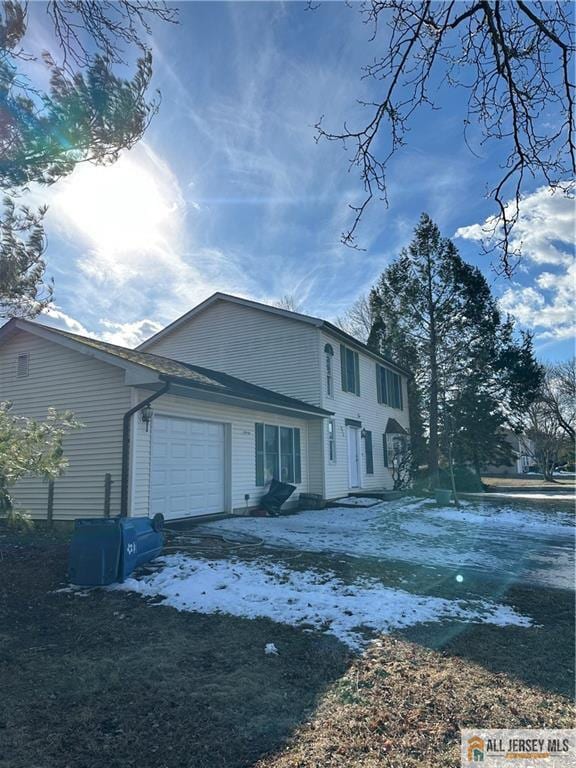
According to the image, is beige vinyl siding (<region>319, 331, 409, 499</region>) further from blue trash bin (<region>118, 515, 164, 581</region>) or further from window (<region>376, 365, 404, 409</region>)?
blue trash bin (<region>118, 515, 164, 581</region>)

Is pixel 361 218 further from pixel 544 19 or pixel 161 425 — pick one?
pixel 161 425

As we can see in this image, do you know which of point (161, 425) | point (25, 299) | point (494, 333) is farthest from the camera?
point (494, 333)

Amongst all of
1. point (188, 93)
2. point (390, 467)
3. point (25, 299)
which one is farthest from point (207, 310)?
point (188, 93)

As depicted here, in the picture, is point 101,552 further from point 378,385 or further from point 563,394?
point 563,394

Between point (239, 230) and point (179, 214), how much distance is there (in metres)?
2.25

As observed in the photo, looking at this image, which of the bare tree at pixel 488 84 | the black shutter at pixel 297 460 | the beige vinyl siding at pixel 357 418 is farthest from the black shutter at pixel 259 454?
the bare tree at pixel 488 84

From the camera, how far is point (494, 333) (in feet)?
90.1

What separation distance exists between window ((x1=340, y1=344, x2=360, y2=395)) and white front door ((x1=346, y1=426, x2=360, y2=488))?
1472 millimetres

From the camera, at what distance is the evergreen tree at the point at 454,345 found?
26.9 metres

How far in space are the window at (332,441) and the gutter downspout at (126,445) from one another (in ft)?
26.0

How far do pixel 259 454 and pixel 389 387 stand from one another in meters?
10.9

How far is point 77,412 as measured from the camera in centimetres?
1027

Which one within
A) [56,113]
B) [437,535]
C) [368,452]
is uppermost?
[56,113]

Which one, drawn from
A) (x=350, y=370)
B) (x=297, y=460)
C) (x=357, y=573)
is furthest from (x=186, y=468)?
(x=350, y=370)
